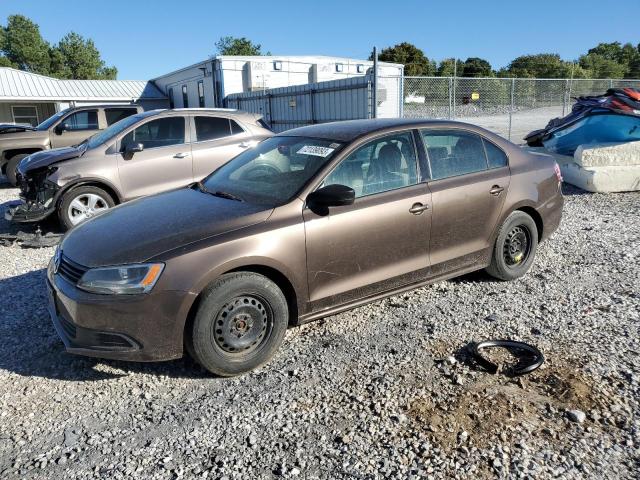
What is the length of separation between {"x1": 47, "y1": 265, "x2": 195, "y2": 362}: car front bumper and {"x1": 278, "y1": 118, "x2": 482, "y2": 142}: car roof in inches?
72.9

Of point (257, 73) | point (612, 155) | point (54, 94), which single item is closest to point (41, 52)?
point (54, 94)

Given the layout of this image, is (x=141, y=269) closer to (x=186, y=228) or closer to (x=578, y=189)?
(x=186, y=228)

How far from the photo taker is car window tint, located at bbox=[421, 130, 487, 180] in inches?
171

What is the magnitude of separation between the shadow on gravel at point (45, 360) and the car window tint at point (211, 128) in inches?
156

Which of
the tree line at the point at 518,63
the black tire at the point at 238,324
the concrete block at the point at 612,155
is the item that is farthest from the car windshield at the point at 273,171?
the tree line at the point at 518,63

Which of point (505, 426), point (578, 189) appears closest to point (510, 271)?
point (505, 426)

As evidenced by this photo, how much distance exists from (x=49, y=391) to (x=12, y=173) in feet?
32.6

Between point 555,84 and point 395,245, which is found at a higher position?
point 555,84

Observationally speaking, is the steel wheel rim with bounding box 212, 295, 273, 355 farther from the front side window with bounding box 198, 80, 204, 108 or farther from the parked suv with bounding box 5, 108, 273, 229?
the front side window with bounding box 198, 80, 204, 108

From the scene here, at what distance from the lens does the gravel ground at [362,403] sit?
102 inches

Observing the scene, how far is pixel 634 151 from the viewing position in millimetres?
9023

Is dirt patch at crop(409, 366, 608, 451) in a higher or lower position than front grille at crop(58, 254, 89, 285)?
lower

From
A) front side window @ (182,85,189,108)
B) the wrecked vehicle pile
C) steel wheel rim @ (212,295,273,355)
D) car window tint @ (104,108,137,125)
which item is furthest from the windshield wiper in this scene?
front side window @ (182,85,189,108)

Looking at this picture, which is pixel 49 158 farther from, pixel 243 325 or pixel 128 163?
pixel 243 325
